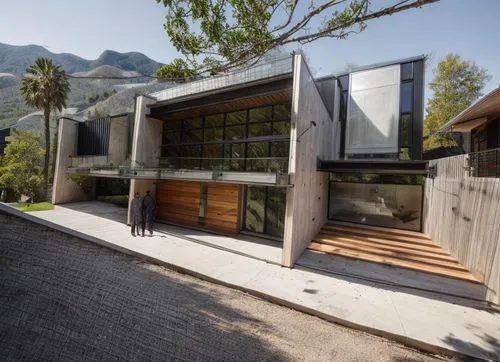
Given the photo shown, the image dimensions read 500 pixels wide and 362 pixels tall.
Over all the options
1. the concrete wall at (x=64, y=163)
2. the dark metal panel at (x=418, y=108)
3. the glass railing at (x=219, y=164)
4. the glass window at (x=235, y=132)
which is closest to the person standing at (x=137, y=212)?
the glass railing at (x=219, y=164)

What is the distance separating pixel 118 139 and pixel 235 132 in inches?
411

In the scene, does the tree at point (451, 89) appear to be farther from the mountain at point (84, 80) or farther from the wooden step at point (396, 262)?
the mountain at point (84, 80)

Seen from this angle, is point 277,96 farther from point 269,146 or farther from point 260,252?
point 260,252

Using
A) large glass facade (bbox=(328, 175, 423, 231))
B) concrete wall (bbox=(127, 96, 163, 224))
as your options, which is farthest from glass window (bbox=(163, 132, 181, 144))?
large glass facade (bbox=(328, 175, 423, 231))

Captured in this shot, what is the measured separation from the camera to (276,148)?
1118 centimetres

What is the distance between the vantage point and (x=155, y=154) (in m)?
14.1

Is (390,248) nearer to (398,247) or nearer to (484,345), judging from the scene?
(398,247)

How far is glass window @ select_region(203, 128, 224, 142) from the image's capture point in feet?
42.2

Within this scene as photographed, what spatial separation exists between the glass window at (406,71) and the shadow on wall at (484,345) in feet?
41.5

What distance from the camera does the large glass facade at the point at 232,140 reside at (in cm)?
1096

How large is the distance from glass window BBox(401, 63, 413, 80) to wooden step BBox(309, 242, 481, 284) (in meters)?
10.2

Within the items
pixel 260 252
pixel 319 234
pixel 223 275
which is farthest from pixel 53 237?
pixel 319 234

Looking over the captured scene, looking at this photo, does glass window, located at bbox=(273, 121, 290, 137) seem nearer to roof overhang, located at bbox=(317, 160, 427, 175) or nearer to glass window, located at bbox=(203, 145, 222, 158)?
roof overhang, located at bbox=(317, 160, 427, 175)

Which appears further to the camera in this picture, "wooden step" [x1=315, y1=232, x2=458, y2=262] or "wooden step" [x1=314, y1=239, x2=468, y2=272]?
"wooden step" [x1=315, y1=232, x2=458, y2=262]
